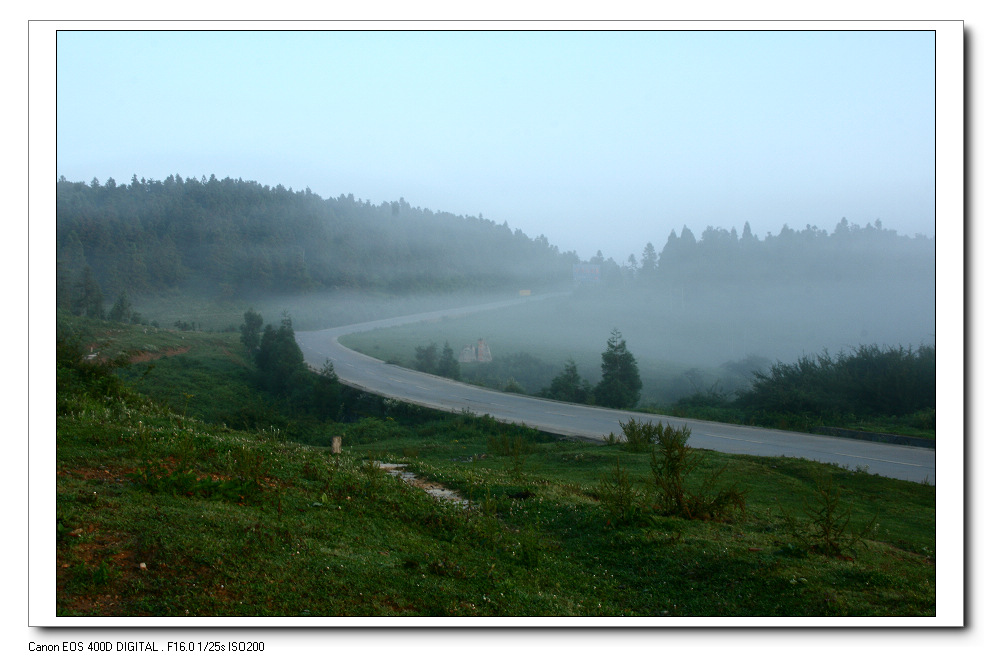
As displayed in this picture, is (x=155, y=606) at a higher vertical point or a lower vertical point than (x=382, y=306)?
lower

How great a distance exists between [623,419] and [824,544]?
1679cm

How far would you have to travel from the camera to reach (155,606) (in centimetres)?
452

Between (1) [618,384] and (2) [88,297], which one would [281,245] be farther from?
(1) [618,384]

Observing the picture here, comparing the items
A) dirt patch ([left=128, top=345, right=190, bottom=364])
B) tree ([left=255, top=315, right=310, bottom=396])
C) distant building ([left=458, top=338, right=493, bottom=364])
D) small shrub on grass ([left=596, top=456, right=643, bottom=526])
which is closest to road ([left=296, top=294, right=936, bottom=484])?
tree ([left=255, top=315, right=310, bottom=396])

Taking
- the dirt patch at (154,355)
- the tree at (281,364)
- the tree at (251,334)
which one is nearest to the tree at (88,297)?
the dirt patch at (154,355)

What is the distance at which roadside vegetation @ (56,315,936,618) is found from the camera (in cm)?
491

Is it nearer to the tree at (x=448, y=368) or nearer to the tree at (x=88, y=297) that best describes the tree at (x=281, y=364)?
the tree at (x=448, y=368)

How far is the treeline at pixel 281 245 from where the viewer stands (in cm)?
4456

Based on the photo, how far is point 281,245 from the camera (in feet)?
257

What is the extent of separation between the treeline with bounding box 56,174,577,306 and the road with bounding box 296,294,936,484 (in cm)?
1427

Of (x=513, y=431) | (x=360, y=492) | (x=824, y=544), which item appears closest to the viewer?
(x=824, y=544)

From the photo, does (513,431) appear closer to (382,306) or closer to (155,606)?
(155,606)

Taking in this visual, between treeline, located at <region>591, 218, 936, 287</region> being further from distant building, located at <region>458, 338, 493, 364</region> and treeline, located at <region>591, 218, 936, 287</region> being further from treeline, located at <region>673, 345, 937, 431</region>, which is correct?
distant building, located at <region>458, 338, 493, 364</region>
